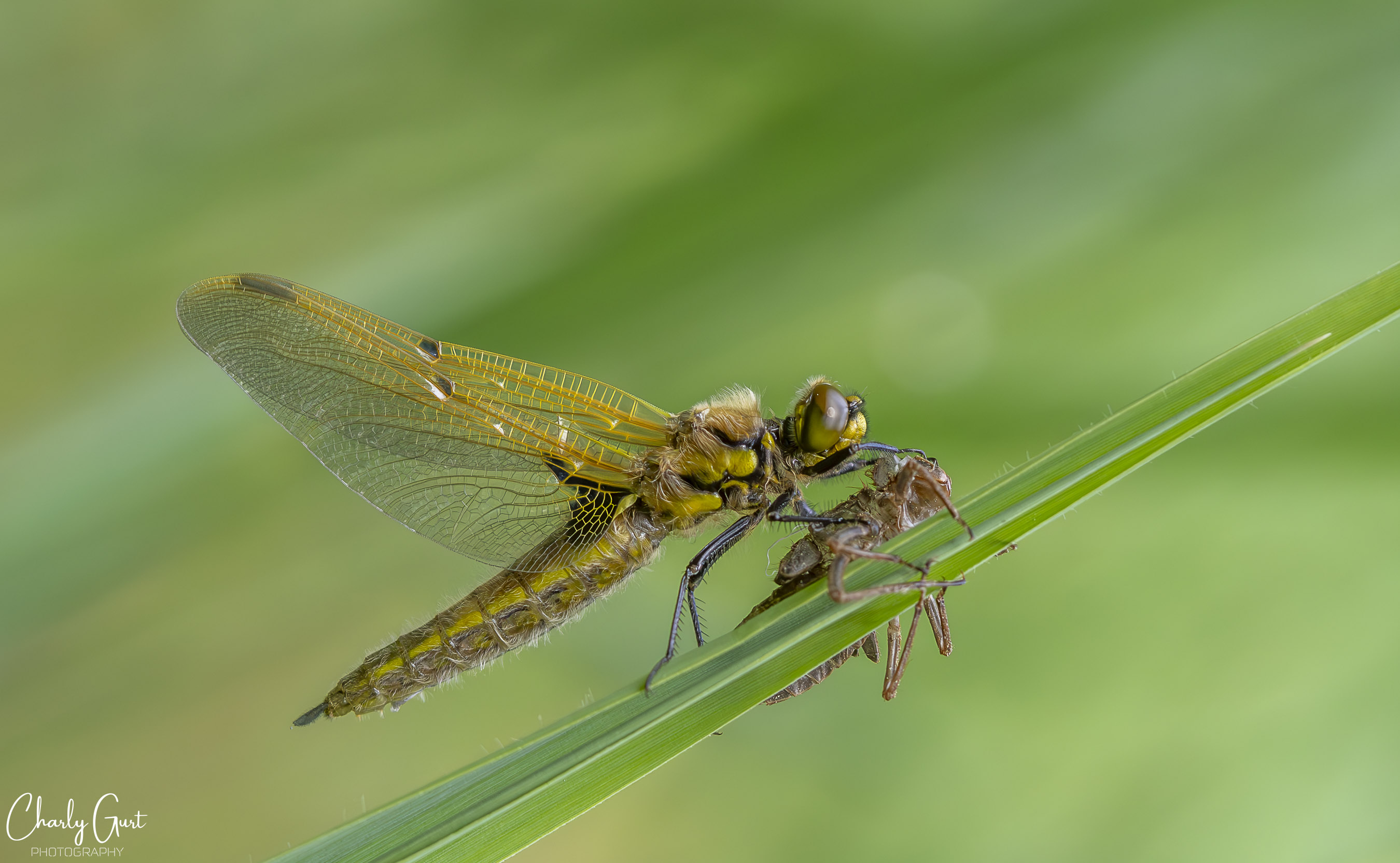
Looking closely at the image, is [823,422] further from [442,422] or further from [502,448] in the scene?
[442,422]

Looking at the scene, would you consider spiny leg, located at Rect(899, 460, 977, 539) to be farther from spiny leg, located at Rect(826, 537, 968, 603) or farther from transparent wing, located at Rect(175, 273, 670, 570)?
transparent wing, located at Rect(175, 273, 670, 570)

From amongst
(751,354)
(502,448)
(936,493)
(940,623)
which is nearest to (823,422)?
(936,493)

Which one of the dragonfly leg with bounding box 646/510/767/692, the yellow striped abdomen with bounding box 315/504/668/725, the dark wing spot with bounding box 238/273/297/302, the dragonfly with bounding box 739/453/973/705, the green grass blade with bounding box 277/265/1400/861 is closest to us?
the green grass blade with bounding box 277/265/1400/861

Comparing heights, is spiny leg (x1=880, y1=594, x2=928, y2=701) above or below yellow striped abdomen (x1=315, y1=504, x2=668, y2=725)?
below

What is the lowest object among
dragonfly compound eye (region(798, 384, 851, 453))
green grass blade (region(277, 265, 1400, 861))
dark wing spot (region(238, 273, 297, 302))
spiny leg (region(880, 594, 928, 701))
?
spiny leg (region(880, 594, 928, 701))

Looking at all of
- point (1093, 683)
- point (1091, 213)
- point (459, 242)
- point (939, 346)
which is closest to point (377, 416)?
point (459, 242)

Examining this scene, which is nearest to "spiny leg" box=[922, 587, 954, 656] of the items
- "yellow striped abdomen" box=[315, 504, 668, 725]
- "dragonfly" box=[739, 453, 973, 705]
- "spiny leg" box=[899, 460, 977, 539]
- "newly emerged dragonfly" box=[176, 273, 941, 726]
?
"dragonfly" box=[739, 453, 973, 705]
